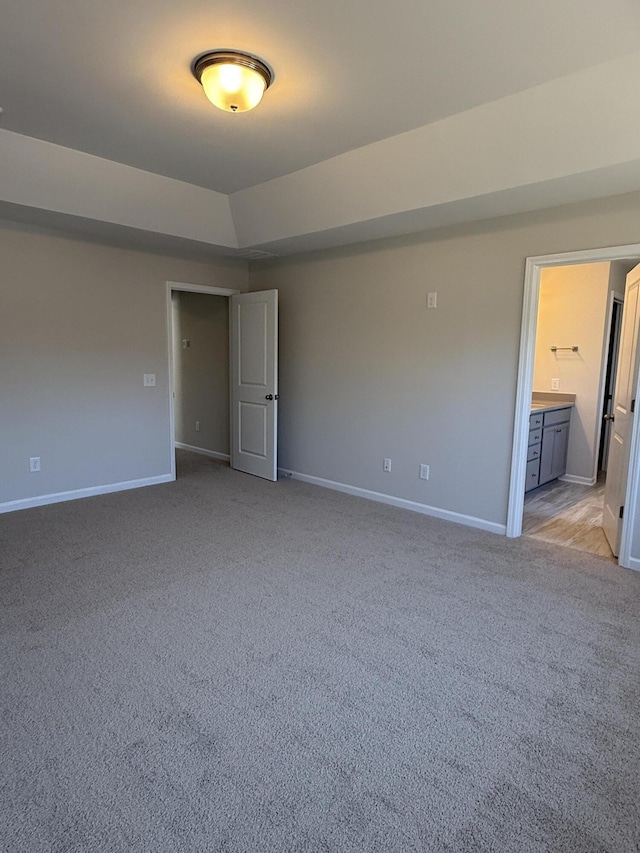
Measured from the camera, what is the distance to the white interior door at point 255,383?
213 inches

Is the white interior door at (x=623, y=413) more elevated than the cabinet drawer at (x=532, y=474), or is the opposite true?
the white interior door at (x=623, y=413)

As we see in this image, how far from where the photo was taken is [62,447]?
4625 millimetres

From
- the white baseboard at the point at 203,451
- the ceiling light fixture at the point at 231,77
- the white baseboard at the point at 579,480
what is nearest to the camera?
the ceiling light fixture at the point at 231,77

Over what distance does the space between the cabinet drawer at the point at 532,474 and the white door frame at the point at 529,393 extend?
46.2 inches

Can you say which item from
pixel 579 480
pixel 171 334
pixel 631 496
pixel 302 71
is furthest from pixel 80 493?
pixel 579 480

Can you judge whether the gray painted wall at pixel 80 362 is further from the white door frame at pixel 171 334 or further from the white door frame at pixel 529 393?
the white door frame at pixel 529 393

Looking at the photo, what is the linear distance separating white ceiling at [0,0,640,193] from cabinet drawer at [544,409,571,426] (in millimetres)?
3292

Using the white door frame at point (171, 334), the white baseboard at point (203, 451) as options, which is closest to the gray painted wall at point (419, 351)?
the white door frame at point (171, 334)

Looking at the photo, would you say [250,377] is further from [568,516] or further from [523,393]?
[568,516]

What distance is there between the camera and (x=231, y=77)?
238cm

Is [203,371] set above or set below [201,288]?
below

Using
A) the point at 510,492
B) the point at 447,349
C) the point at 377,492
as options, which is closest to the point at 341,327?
the point at 447,349

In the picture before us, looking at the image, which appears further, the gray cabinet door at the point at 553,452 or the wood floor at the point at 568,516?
the gray cabinet door at the point at 553,452

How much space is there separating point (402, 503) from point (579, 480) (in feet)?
7.96
